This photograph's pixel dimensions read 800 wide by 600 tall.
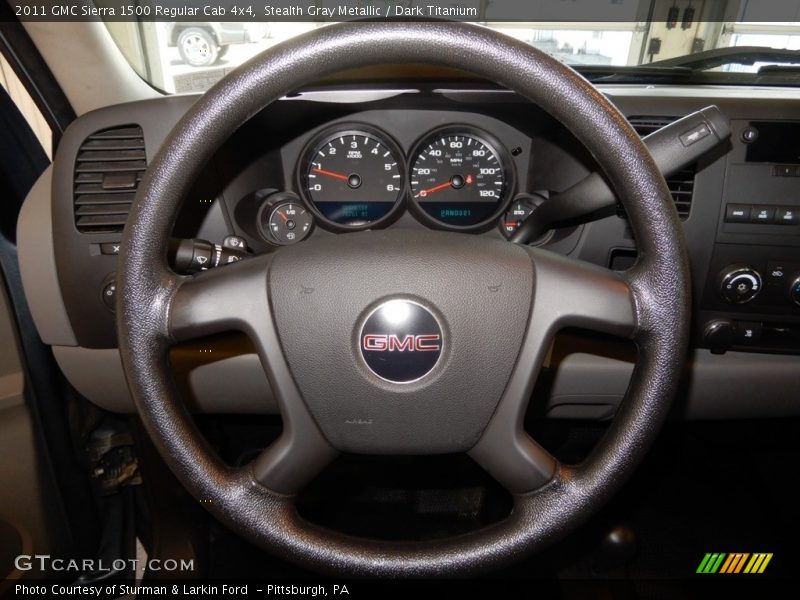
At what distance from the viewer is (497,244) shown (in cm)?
76

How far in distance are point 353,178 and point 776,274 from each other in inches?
33.1

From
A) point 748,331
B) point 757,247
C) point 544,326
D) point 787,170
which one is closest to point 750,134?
point 787,170

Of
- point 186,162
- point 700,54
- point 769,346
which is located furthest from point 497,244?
point 700,54

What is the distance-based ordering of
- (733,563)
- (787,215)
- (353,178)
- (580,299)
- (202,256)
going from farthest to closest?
(733,563), (353,178), (787,215), (202,256), (580,299)

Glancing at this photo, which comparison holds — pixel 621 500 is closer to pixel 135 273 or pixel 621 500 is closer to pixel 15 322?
pixel 135 273

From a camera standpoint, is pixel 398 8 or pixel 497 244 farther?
pixel 398 8

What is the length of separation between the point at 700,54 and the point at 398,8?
68 centimetres

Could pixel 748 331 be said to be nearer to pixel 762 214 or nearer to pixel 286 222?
pixel 762 214

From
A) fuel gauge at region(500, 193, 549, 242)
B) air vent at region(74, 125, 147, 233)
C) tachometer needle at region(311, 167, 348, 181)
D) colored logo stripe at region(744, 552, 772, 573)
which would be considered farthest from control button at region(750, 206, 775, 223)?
air vent at region(74, 125, 147, 233)

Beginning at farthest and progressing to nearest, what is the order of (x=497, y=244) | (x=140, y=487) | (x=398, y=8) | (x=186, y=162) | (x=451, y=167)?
(x=140, y=487) → (x=451, y=167) → (x=398, y=8) → (x=497, y=244) → (x=186, y=162)

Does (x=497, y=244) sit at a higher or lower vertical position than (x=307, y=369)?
higher

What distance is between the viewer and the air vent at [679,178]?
1078mm

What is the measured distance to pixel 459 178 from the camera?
1.22m

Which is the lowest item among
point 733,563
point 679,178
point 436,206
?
point 733,563
